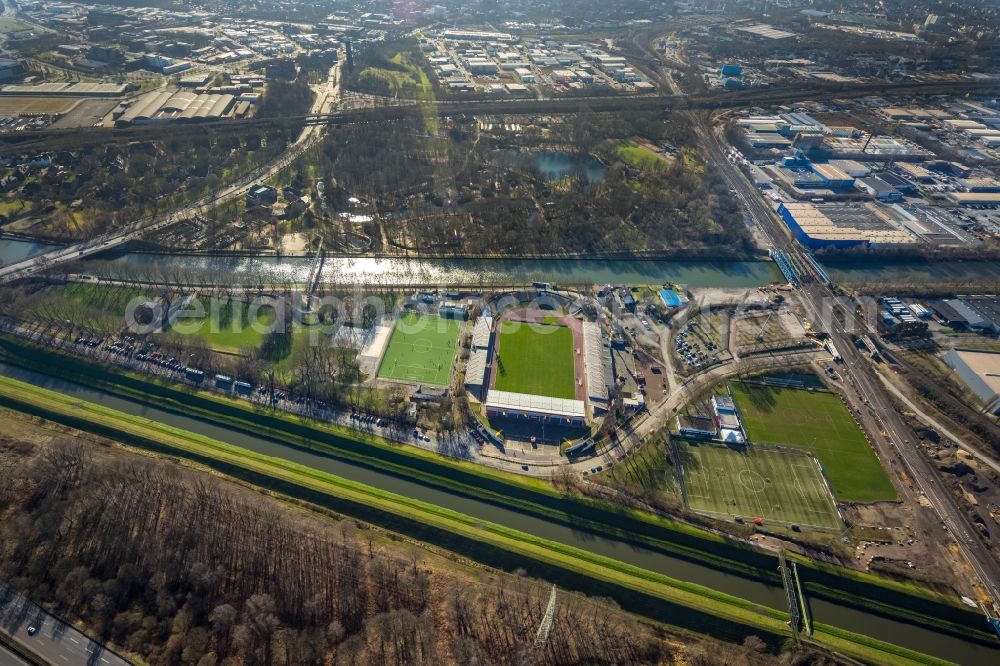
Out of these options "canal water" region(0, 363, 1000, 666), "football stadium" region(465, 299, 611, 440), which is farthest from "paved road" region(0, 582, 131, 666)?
"football stadium" region(465, 299, 611, 440)

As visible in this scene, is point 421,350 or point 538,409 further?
point 421,350

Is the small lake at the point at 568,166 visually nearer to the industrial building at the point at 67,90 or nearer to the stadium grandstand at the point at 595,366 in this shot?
the stadium grandstand at the point at 595,366

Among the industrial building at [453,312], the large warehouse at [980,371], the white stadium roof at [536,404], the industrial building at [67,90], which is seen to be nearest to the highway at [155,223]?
the industrial building at [453,312]

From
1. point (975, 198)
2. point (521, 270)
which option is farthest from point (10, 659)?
point (975, 198)

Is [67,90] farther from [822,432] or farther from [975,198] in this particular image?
[975,198]

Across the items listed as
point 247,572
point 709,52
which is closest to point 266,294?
point 247,572

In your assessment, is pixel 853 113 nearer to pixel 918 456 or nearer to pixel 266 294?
pixel 918 456
